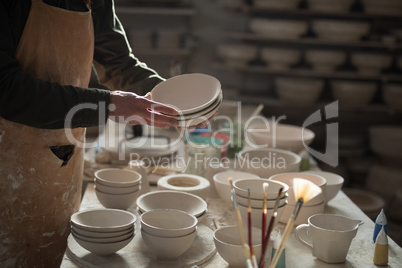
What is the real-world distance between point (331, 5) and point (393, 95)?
108 centimetres

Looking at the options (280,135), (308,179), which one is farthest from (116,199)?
(280,135)

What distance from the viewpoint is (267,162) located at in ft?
8.21

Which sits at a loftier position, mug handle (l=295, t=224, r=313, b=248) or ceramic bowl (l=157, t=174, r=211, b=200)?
ceramic bowl (l=157, t=174, r=211, b=200)

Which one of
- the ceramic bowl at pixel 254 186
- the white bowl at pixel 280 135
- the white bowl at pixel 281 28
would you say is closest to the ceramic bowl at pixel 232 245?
the ceramic bowl at pixel 254 186

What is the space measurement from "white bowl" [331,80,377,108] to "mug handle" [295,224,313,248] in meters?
3.55

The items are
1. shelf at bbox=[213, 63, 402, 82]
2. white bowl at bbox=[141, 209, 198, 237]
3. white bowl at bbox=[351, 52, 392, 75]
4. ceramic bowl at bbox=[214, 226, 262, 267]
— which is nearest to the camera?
ceramic bowl at bbox=[214, 226, 262, 267]

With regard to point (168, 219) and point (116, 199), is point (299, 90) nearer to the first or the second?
point (116, 199)

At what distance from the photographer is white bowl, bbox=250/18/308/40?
4.87 meters

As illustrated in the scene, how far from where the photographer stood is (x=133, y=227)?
5.29 ft

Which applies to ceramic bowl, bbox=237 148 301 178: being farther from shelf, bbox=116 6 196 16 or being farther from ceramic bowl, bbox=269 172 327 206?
shelf, bbox=116 6 196 16

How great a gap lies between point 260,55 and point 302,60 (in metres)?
0.54

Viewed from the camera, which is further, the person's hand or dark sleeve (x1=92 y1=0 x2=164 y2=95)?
dark sleeve (x1=92 y1=0 x2=164 y2=95)

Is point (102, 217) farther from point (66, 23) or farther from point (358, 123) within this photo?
point (358, 123)

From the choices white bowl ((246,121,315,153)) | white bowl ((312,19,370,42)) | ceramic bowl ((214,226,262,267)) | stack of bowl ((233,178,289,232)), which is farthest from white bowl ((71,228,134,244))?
white bowl ((312,19,370,42))
